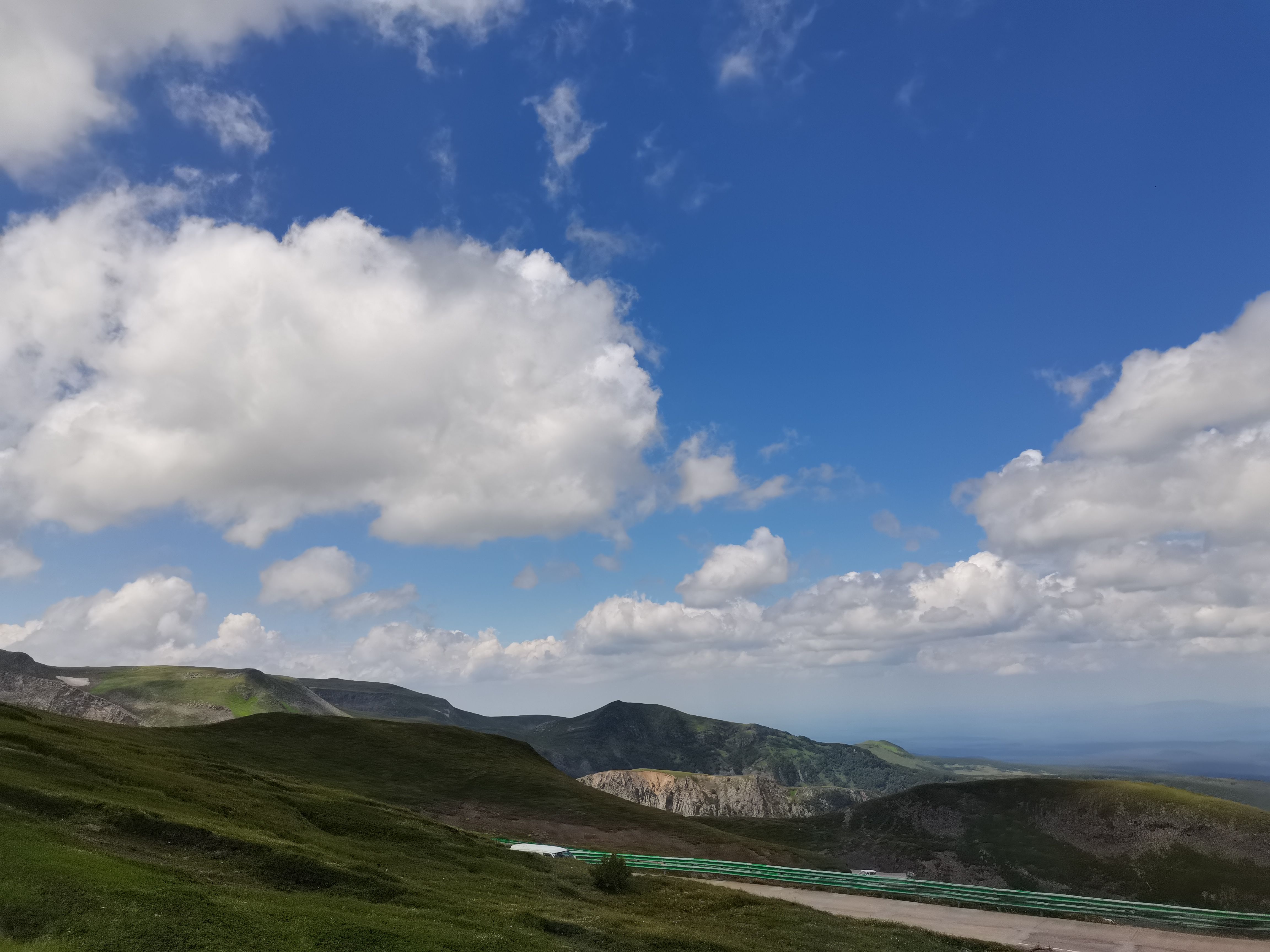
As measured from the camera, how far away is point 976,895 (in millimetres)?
68812

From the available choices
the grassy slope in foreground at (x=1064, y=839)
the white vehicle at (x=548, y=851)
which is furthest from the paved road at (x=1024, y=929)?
the grassy slope in foreground at (x=1064, y=839)

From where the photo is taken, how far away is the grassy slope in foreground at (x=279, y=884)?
29516mm

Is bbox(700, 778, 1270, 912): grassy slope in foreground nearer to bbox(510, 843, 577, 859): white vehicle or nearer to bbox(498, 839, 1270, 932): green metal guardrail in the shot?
bbox(498, 839, 1270, 932): green metal guardrail

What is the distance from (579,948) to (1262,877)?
13395cm

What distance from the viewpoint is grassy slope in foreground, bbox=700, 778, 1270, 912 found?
121m

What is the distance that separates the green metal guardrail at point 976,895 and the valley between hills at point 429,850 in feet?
58.8

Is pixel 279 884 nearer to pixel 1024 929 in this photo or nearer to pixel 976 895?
pixel 1024 929

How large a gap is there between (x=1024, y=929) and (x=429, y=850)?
46.9 metres

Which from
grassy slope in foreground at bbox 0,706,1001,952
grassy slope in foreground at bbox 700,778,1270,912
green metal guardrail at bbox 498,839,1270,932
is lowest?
grassy slope in foreground at bbox 700,778,1270,912

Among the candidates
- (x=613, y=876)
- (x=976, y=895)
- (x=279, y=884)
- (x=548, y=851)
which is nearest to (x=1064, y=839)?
(x=976, y=895)

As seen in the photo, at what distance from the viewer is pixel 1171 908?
5869 cm

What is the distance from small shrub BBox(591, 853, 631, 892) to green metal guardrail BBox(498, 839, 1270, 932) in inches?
156

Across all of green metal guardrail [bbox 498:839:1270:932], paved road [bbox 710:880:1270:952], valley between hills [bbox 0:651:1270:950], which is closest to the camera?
valley between hills [bbox 0:651:1270:950]

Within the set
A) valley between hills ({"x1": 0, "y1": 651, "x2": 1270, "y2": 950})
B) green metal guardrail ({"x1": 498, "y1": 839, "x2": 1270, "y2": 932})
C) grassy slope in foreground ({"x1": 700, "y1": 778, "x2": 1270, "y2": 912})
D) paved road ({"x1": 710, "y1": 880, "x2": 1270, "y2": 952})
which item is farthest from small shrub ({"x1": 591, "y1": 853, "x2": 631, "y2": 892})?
grassy slope in foreground ({"x1": 700, "y1": 778, "x2": 1270, "y2": 912})
